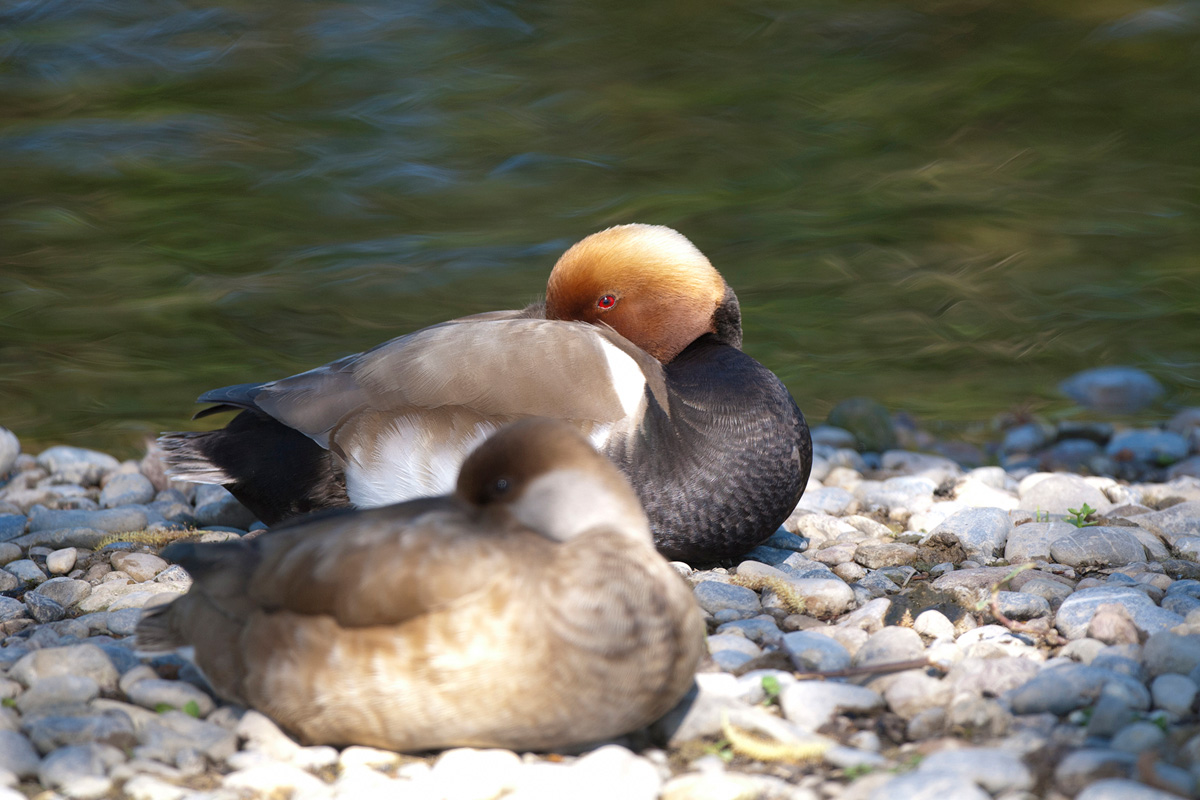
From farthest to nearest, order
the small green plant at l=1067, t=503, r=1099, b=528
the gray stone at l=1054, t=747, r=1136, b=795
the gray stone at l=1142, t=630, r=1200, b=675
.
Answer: the small green plant at l=1067, t=503, r=1099, b=528 → the gray stone at l=1142, t=630, r=1200, b=675 → the gray stone at l=1054, t=747, r=1136, b=795

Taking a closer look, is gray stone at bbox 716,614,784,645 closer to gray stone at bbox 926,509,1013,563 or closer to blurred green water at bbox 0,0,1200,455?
gray stone at bbox 926,509,1013,563

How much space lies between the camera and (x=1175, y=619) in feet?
10.5

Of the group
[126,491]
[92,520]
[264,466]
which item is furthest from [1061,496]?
[126,491]

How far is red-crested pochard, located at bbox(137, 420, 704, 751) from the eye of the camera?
2496 mm

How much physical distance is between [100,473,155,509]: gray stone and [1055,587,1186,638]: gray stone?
3632mm

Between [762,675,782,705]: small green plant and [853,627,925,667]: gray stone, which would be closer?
[762,675,782,705]: small green plant

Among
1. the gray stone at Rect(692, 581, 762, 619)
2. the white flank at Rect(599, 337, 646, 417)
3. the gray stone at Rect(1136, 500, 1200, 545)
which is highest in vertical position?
the white flank at Rect(599, 337, 646, 417)

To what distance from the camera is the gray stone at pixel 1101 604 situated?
319 centimetres

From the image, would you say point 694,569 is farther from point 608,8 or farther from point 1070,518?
point 608,8

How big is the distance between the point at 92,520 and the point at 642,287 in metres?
2.19

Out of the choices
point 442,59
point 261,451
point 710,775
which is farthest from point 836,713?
point 442,59

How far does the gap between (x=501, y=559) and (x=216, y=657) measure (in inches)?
29.3

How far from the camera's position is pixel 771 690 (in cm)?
286

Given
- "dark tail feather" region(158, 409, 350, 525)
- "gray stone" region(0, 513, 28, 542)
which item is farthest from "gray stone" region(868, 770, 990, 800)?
"gray stone" region(0, 513, 28, 542)
